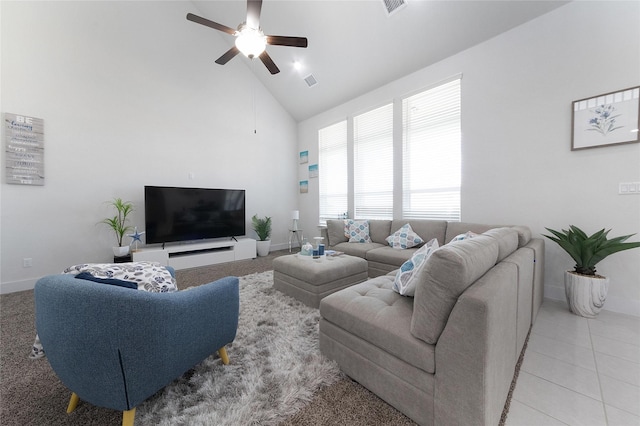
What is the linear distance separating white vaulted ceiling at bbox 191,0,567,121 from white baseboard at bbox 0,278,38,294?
4400mm

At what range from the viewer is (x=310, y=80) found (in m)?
4.64

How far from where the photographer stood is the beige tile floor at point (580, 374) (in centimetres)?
120

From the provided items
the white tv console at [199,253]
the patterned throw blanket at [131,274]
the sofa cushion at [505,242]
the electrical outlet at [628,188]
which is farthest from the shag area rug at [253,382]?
the electrical outlet at [628,188]

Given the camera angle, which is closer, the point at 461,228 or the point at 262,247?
the point at 461,228

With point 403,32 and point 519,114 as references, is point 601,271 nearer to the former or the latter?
point 519,114

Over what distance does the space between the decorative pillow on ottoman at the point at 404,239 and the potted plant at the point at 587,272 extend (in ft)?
4.83

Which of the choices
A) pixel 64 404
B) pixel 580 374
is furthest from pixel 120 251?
pixel 580 374

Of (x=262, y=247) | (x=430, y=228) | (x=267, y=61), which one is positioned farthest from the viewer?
(x=262, y=247)

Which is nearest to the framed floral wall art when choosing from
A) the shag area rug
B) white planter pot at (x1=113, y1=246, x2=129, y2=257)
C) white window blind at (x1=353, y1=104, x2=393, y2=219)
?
white window blind at (x1=353, y1=104, x2=393, y2=219)

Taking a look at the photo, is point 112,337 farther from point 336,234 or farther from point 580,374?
point 336,234

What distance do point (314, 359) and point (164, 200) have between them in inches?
143

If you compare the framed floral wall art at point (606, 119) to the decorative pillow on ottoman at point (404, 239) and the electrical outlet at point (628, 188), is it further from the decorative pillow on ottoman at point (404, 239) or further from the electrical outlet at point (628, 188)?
the decorative pillow on ottoman at point (404, 239)

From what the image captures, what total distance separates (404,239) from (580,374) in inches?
82.5

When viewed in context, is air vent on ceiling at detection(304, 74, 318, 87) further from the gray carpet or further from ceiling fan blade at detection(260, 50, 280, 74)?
the gray carpet
